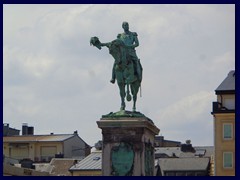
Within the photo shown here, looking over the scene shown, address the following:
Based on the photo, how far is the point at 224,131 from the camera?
104 meters

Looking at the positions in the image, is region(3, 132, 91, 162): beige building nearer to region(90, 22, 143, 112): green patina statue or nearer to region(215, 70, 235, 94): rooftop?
region(215, 70, 235, 94): rooftop

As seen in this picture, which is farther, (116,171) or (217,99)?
(217,99)

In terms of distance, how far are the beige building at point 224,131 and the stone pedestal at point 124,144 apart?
181ft

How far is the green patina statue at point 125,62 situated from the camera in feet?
158

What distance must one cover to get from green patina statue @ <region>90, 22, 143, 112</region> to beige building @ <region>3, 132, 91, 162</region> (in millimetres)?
80756

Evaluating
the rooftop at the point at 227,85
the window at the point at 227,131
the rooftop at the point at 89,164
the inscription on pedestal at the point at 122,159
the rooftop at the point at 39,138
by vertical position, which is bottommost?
the inscription on pedestal at the point at 122,159

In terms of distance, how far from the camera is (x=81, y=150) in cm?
13212

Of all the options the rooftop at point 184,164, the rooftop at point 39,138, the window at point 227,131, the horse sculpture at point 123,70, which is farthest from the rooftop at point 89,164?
the horse sculpture at point 123,70

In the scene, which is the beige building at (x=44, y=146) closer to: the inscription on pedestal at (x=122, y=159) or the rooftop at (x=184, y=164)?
the rooftop at (x=184, y=164)
